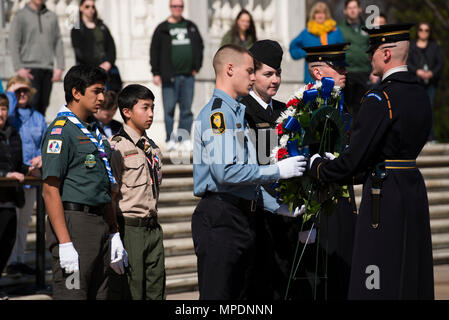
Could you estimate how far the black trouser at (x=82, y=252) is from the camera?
20.4 ft

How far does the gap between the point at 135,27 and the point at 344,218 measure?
7717mm

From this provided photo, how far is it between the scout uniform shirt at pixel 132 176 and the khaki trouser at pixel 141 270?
15cm

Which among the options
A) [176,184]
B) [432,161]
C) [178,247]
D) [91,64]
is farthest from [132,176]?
[432,161]

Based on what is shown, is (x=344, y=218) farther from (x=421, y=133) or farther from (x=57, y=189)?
(x=57, y=189)

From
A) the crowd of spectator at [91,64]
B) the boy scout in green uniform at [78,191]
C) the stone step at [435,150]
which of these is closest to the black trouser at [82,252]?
the boy scout in green uniform at [78,191]

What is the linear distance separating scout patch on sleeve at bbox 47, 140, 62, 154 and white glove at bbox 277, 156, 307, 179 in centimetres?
144

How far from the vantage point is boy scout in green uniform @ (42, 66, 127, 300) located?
20.1ft

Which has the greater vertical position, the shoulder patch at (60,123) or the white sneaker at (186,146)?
the shoulder patch at (60,123)

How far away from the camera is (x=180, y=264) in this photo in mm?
9961

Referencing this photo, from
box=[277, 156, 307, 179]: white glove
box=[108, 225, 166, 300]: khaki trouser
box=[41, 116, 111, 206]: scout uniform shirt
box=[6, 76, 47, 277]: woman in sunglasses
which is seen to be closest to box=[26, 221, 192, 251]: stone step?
box=[6, 76, 47, 277]: woman in sunglasses

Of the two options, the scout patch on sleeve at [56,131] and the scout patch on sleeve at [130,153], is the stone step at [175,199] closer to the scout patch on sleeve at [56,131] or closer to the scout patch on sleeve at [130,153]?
the scout patch on sleeve at [130,153]

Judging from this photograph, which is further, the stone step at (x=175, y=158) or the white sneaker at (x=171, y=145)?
the white sneaker at (x=171, y=145)

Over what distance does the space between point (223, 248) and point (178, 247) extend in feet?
14.1

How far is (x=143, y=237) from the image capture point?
7078 millimetres
